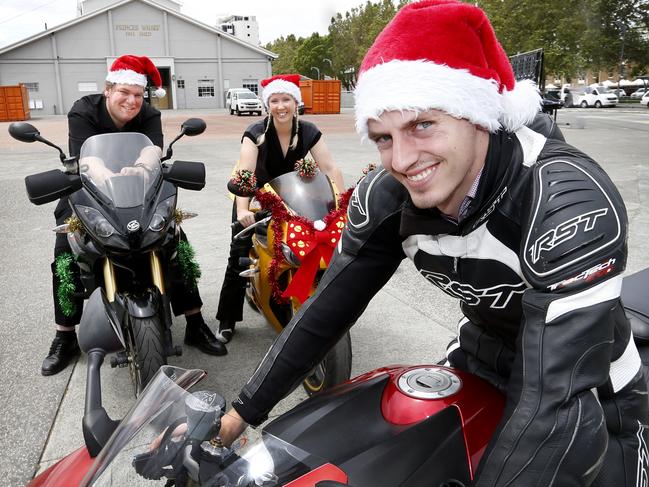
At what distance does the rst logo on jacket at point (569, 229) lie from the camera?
1.20m

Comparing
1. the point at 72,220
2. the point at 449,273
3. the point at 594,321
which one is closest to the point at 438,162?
the point at 449,273

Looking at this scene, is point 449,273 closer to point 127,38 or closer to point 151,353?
point 151,353

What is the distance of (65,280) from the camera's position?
351 cm

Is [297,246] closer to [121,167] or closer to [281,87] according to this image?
[121,167]

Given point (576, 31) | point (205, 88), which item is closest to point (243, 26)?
point (205, 88)

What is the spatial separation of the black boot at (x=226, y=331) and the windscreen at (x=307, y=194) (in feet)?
3.92

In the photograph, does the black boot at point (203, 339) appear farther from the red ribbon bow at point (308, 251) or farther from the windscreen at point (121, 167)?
the windscreen at point (121, 167)

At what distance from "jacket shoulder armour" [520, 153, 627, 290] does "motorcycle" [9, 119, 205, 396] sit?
1.99 metres

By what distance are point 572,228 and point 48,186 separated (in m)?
2.37

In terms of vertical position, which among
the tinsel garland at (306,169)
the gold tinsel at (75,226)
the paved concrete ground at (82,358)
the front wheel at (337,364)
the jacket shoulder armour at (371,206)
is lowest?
the paved concrete ground at (82,358)

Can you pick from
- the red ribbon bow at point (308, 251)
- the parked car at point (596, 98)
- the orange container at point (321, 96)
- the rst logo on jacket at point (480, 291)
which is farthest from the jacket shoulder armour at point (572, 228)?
the parked car at point (596, 98)

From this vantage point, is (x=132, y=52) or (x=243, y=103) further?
(x=132, y=52)

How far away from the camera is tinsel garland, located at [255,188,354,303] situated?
3.15 metres

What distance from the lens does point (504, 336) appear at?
162 centimetres
